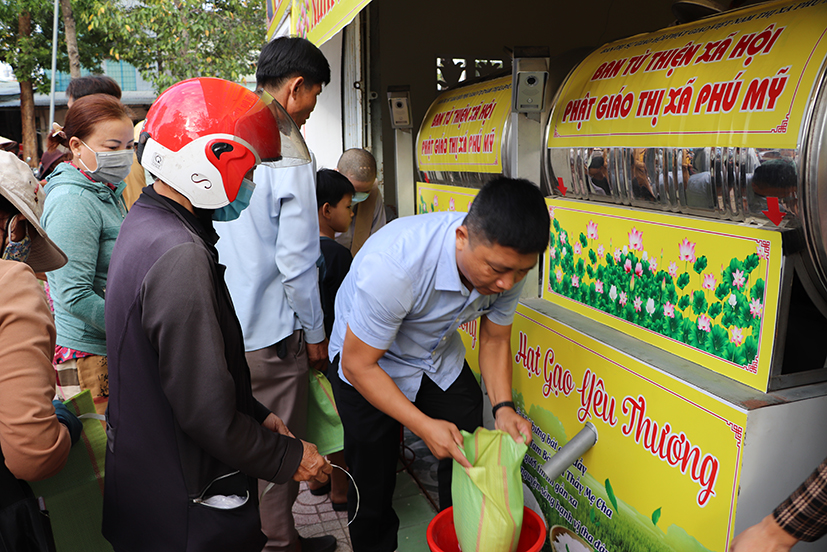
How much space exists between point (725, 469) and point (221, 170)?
4.97 ft

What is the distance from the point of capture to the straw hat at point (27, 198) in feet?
4.71

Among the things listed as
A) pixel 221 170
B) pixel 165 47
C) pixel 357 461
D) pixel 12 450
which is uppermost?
pixel 165 47

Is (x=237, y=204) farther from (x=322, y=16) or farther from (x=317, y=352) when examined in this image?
(x=322, y=16)

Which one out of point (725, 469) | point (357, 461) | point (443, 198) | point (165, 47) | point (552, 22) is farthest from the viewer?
point (165, 47)

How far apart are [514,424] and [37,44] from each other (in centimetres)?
1945

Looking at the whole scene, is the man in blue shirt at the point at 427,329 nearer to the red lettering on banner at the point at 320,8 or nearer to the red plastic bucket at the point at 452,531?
the red plastic bucket at the point at 452,531

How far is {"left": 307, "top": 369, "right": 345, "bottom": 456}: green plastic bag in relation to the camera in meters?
2.75

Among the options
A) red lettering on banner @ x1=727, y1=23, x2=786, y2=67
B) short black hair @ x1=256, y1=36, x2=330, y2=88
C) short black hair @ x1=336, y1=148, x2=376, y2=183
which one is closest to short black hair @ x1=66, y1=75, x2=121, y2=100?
short black hair @ x1=336, y1=148, x2=376, y2=183

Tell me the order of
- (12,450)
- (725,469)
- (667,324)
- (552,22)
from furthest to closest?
(552,22) → (667,324) → (725,469) → (12,450)

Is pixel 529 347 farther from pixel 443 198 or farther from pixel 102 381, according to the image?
pixel 102 381

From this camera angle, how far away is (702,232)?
1739mm

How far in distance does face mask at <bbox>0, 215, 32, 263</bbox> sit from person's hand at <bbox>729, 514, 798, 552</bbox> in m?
1.92

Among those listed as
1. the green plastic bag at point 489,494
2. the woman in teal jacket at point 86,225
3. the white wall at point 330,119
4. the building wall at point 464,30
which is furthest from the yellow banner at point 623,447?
the white wall at point 330,119

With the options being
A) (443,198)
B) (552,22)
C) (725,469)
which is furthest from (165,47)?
(725,469)
